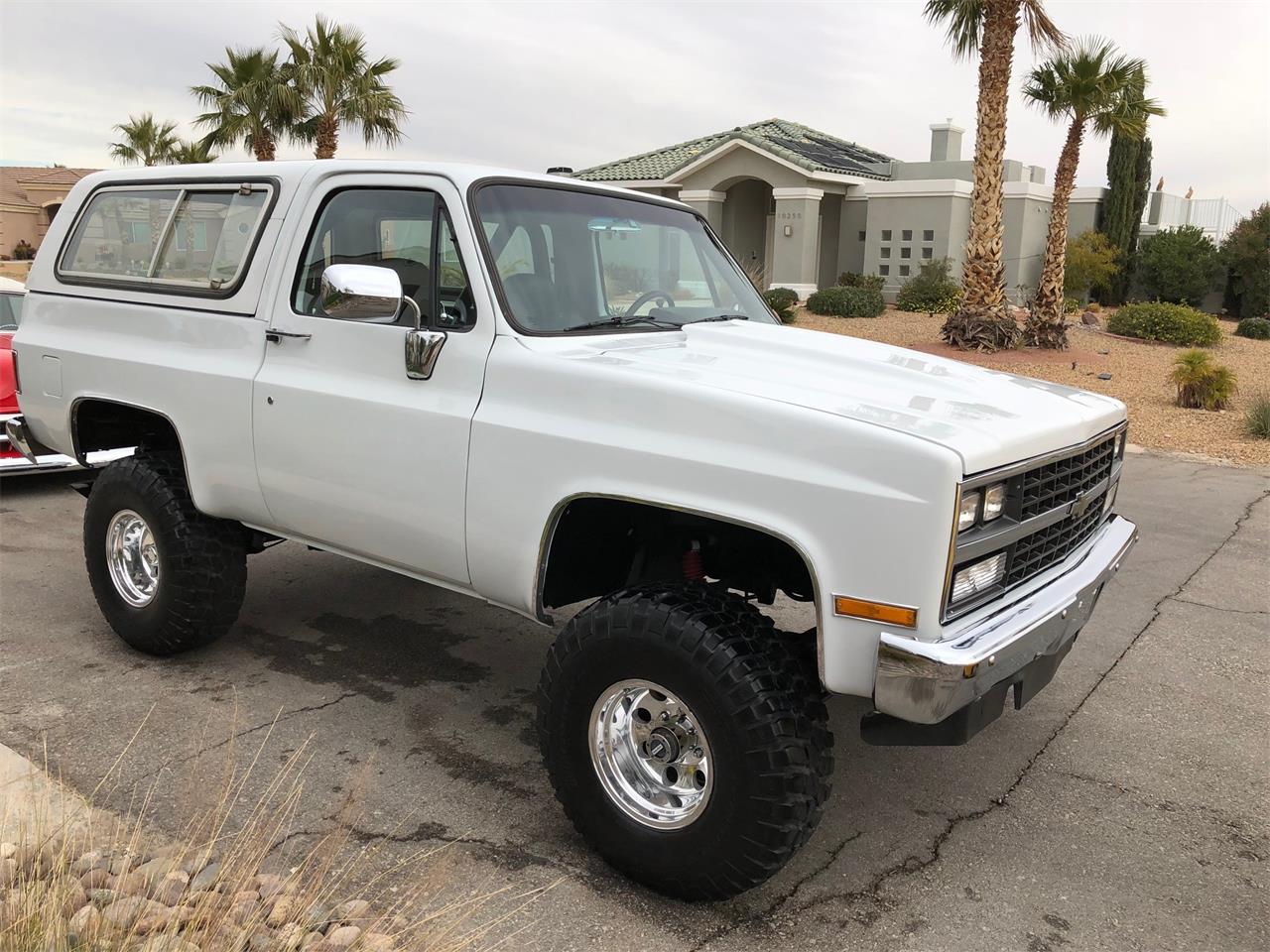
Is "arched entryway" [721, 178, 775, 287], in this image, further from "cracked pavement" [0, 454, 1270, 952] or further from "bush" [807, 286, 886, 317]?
"cracked pavement" [0, 454, 1270, 952]

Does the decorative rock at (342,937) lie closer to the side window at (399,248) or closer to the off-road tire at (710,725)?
the off-road tire at (710,725)

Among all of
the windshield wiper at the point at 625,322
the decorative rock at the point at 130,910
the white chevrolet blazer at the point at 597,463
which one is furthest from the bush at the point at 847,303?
Answer: the decorative rock at the point at 130,910

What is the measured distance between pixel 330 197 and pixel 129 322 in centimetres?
127

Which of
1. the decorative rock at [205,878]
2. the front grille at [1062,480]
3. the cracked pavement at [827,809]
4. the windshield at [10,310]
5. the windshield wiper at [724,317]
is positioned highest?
the windshield wiper at [724,317]

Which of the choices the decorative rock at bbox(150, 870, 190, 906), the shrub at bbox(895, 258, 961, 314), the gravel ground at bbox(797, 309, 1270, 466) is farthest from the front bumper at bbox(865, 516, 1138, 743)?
the shrub at bbox(895, 258, 961, 314)

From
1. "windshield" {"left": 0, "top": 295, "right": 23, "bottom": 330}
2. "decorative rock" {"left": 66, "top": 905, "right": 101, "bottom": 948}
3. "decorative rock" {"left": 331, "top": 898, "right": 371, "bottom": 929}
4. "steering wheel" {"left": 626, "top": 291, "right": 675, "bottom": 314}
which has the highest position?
"steering wheel" {"left": 626, "top": 291, "right": 675, "bottom": 314}

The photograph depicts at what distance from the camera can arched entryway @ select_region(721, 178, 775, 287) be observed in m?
29.1

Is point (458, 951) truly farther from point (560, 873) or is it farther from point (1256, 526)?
point (1256, 526)

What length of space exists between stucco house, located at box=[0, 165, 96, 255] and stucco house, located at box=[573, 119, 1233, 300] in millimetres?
34674

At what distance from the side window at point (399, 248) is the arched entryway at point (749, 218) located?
25651 mm

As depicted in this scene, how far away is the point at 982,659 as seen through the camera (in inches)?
104

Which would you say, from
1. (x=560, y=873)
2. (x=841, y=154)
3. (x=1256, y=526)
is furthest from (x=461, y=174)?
(x=841, y=154)

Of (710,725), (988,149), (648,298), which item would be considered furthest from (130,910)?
(988,149)

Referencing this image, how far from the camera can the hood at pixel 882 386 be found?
2.85 metres
